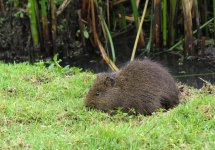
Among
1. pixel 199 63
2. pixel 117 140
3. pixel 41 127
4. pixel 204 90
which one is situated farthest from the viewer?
pixel 199 63

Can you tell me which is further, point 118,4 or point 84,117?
point 118,4

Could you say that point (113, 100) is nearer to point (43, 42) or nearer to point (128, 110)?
point (128, 110)

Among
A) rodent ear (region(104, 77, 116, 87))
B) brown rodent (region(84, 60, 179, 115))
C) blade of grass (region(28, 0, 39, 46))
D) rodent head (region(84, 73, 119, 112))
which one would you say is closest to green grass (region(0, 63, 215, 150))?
rodent head (region(84, 73, 119, 112))

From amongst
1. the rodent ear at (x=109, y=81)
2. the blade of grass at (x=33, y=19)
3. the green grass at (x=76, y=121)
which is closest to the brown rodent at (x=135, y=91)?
the rodent ear at (x=109, y=81)

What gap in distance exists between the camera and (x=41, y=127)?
534 cm

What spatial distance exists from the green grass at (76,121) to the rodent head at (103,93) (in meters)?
0.16

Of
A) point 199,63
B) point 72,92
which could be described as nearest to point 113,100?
point 72,92

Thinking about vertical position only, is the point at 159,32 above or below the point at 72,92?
above

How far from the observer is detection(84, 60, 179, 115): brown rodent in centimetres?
635

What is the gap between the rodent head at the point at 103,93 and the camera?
6266 mm

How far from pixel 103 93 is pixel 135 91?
1.38 feet

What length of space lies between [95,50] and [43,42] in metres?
1.18

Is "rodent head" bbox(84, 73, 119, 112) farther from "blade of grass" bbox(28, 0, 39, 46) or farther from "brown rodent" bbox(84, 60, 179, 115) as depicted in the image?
"blade of grass" bbox(28, 0, 39, 46)

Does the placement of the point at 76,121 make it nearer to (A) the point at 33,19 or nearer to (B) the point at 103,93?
(B) the point at 103,93
